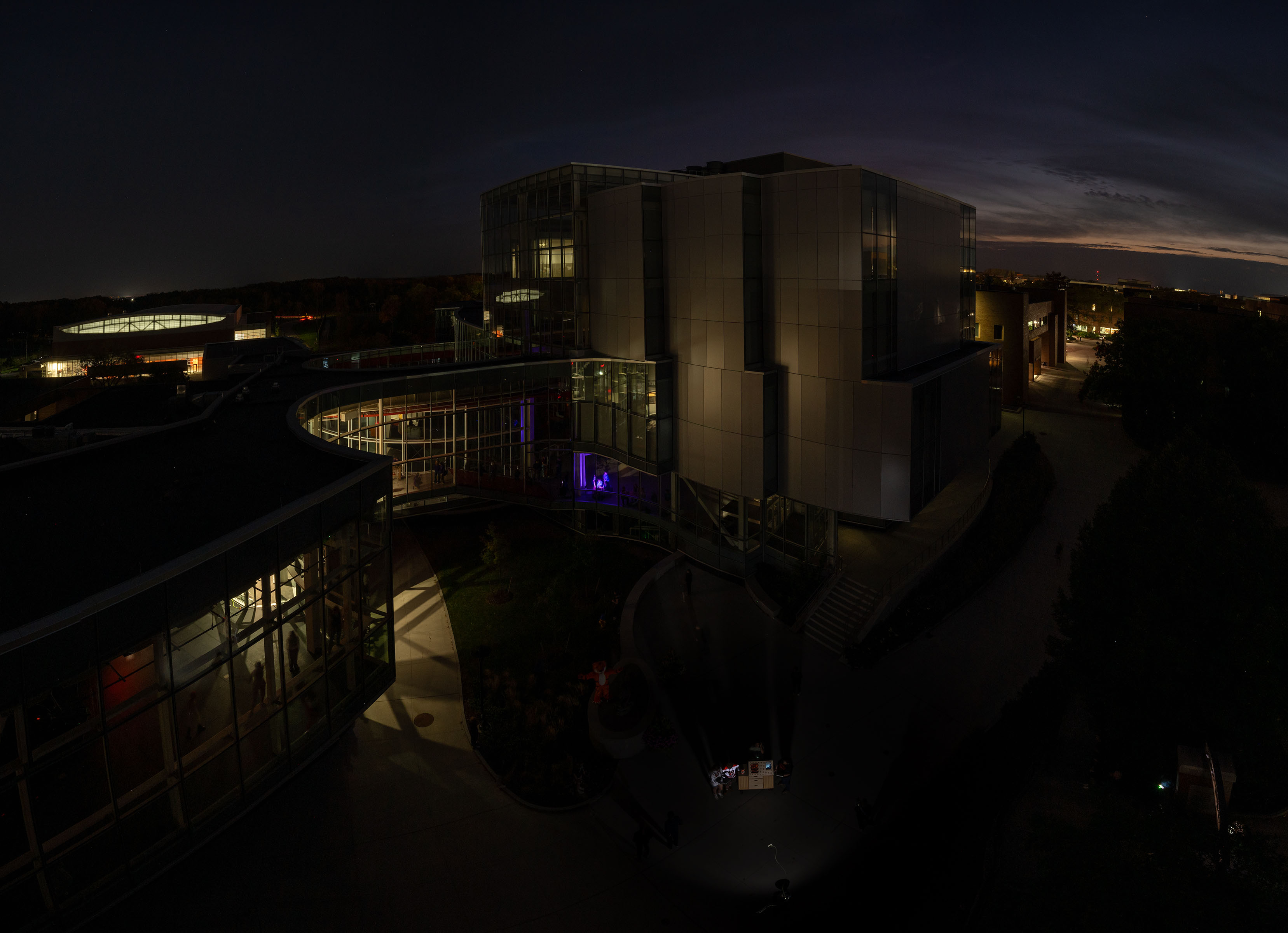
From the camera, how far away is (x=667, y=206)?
3008 cm

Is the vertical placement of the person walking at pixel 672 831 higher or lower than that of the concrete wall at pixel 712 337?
lower

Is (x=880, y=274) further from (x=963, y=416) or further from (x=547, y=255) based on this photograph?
(x=547, y=255)

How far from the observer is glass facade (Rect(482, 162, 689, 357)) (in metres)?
34.1

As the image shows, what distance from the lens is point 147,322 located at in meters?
94.7

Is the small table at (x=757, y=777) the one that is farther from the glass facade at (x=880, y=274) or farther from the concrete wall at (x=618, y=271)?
the concrete wall at (x=618, y=271)

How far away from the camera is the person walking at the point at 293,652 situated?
1477 centimetres

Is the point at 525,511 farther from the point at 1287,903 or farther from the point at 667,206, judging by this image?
the point at 1287,903

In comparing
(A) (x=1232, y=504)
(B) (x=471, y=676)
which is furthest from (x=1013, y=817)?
(B) (x=471, y=676)

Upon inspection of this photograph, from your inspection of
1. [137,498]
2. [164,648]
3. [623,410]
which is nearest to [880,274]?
[623,410]

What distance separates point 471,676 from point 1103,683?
67.0 ft

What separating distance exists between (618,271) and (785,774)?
2232 cm

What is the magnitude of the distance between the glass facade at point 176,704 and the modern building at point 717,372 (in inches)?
521

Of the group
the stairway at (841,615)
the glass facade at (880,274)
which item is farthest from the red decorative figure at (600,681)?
the glass facade at (880,274)

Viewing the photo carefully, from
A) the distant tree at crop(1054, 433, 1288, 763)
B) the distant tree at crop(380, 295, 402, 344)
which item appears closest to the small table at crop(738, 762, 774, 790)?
the distant tree at crop(1054, 433, 1288, 763)
